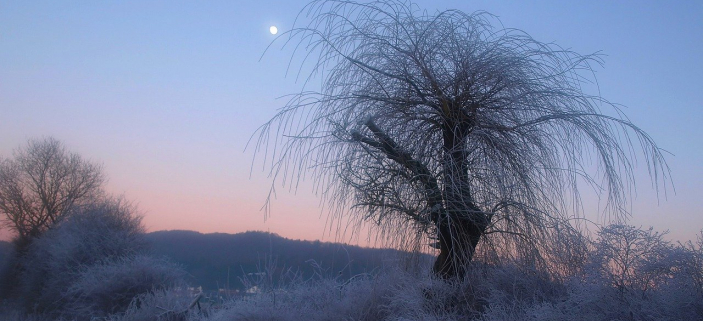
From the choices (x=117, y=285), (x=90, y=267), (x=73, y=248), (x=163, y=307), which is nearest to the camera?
(x=163, y=307)

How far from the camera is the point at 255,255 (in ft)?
28.4

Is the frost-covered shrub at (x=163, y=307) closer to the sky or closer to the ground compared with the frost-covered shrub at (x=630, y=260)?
closer to the ground

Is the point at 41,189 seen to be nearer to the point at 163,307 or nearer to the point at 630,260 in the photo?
the point at 163,307

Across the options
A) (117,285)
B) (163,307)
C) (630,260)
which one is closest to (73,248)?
(117,285)

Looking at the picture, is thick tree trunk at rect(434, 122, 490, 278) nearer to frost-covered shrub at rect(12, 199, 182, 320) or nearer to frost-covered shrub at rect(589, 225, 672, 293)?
frost-covered shrub at rect(589, 225, 672, 293)

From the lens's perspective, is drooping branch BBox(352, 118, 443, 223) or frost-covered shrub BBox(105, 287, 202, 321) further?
frost-covered shrub BBox(105, 287, 202, 321)

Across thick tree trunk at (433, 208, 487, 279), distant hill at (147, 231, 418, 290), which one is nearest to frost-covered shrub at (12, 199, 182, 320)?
distant hill at (147, 231, 418, 290)

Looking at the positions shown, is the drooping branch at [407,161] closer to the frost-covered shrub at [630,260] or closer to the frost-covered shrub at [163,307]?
the frost-covered shrub at [630,260]

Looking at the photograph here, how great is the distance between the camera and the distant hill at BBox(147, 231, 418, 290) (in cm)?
642

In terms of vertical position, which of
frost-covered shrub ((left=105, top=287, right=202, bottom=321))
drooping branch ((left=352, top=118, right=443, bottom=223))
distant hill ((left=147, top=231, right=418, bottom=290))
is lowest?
frost-covered shrub ((left=105, top=287, right=202, bottom=321))

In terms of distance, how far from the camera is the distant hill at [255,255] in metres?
6.42

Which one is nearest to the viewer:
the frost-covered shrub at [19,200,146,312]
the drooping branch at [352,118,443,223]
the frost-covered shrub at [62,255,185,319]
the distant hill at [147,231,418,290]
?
the drooping branch at [352,118,443,223]

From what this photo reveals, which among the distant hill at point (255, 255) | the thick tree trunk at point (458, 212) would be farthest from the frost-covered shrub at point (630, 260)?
the distant hill at point (255, 255)

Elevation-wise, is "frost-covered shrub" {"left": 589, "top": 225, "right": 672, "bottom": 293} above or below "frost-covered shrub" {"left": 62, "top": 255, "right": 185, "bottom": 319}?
above
